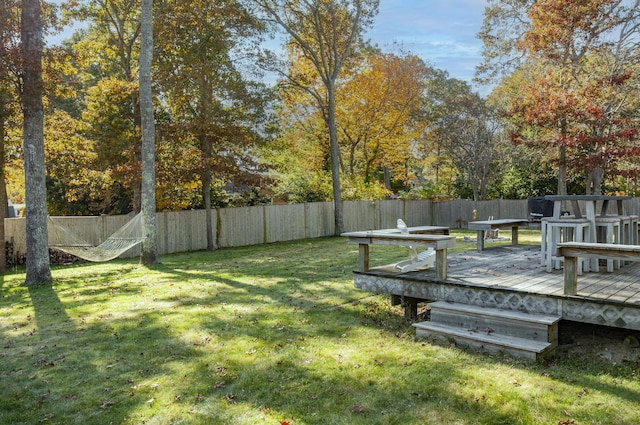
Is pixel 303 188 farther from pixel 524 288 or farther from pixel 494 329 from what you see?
pixel 494 329

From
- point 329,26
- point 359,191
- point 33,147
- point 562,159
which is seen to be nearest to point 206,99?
point 33,147

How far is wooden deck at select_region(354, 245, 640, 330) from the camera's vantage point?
3.73m

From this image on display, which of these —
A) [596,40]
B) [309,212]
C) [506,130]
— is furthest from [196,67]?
[506,130]

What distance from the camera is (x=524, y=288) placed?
4270 millimetres

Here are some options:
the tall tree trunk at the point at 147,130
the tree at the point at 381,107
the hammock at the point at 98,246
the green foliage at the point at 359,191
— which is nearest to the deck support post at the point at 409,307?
the hammock at the point at 98,246

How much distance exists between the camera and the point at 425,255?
18.4 feet

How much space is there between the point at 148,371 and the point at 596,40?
52.1 ft

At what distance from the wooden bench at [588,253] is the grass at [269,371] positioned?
2.11ft

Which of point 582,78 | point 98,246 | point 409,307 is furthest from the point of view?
point 582,78

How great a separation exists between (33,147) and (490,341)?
25.2ft

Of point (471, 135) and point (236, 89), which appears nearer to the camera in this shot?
point (236, 89)

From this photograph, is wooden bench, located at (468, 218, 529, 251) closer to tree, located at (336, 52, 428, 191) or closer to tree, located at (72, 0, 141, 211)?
tree, located at (72, 0, 141, 211)

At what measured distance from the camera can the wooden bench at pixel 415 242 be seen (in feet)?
15.1

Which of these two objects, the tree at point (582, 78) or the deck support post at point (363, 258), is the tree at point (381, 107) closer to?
the tree at point (582, 78)
